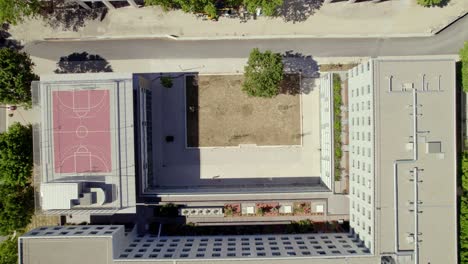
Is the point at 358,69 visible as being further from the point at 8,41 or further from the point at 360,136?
the point at 8,41

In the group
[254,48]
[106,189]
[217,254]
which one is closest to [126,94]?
[106,189]

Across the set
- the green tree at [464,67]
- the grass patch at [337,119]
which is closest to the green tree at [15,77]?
the grass patch at [337,119]

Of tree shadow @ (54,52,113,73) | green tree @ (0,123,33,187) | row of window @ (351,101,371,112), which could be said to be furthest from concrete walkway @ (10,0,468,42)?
green tree @ (0,123,33,187)

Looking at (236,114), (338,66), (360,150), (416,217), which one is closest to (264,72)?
(236,114)

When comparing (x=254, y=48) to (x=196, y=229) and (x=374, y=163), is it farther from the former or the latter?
(x=196, y=229)

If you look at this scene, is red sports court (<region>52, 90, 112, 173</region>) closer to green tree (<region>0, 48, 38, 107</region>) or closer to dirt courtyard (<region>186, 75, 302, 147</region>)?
green tree (<region>0, 48, 38, 107</region>)

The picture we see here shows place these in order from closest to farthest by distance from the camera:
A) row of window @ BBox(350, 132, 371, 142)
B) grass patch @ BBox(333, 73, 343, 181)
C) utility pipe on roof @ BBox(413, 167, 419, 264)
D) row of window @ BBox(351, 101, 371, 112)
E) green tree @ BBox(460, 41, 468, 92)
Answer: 1. utility pipe on roof @ BBox(413, 167, 419, 264)
2. row of window @ BBox(351, 101, 371, 112)
3. row of window @ BBox(350, 132, 371, 142)
4. green tree @ BBox(460, 41, 468, 92)
5. grass patch @ BBox(333, 73, 343, 181)

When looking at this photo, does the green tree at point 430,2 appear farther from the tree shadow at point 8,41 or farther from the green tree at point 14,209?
the green tree at point 14,209
